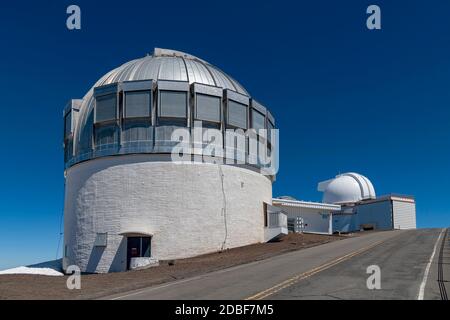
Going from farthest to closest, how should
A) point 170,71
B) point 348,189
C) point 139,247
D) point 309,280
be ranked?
point 348,189
point 170,71
point 139,247
point 309,280

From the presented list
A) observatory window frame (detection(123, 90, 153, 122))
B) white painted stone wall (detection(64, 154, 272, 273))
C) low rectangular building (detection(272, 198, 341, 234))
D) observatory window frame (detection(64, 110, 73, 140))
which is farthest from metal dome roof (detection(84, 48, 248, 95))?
low rectangular building (detection(272, 198, 341, 234))

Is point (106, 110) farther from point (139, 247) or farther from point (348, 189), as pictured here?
point (348, 189)

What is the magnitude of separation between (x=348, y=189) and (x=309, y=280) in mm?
57077

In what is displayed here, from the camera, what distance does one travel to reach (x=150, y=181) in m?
30.2

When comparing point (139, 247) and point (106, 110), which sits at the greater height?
point (106, 110)

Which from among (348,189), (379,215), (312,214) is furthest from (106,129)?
(348,189)

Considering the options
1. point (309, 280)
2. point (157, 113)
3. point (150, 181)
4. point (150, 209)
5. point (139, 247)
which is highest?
point (157, 113)

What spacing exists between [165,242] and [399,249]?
1397cm

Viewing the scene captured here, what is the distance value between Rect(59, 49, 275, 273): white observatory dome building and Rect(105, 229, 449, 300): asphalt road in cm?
899

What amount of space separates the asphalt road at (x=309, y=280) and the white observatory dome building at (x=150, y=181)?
899 cm

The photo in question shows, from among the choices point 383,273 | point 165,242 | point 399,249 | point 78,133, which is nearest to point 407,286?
point 383,273

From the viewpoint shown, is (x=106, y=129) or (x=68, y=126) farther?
(x=68, y=126)
